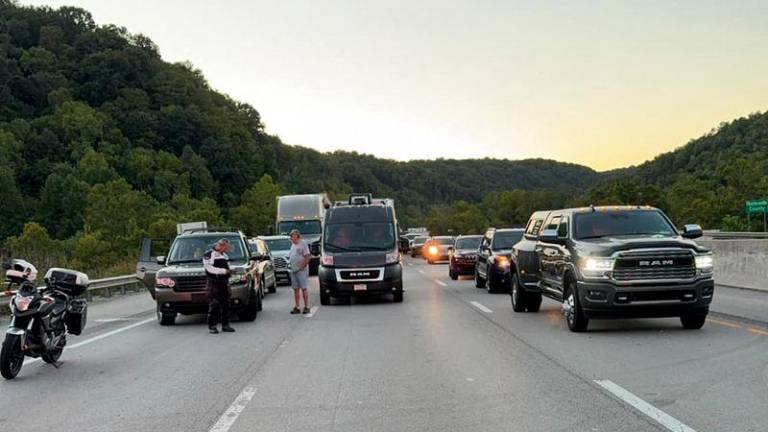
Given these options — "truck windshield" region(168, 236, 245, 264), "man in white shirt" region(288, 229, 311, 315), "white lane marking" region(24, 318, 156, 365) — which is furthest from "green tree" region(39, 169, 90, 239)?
"man in white shirt" region(288, 229, 311, 315)

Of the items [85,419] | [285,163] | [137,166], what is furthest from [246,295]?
[285,163]

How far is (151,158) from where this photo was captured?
112125 millimetres

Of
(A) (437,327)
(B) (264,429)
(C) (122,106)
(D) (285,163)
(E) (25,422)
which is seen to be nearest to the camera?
(B) (264,429)

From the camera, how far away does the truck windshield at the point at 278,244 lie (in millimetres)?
30734

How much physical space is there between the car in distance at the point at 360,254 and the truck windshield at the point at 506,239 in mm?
3502

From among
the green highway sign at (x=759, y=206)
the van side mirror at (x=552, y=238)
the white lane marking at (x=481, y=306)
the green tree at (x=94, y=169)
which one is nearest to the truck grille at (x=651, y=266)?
the van side mirror at (x=552, y=238)

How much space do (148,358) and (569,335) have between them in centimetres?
629

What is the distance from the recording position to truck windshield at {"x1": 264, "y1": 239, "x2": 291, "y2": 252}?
101ft

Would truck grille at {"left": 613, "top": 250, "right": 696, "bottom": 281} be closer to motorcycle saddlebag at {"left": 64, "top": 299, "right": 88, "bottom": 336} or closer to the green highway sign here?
motorcycle saddlebag at {"left": 64, "top": 299, "right": 88, "bottom": 336}

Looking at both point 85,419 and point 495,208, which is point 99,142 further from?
point 85,419

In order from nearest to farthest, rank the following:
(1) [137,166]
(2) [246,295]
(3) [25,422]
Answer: (3) [25,422] < (2) [246,295] < (1) [137,166]

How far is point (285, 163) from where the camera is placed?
160 meters

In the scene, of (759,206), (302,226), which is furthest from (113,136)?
(759,206)

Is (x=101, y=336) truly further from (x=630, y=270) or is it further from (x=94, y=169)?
(x=94, y=169)
